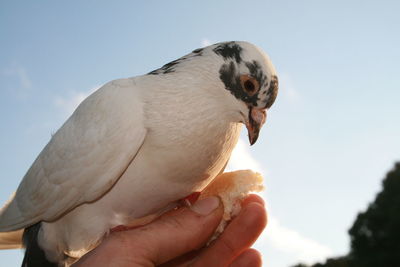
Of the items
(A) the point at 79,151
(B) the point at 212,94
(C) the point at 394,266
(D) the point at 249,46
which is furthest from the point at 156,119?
(C) the point at 394,266

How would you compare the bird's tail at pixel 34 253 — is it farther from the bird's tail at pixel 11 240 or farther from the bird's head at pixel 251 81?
the bird's head at pixel 251 81

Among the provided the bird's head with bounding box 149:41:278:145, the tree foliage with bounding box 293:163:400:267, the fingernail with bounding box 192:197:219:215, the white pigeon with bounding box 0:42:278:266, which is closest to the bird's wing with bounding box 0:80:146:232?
the white pigeon with bounding box 0:42:278:266

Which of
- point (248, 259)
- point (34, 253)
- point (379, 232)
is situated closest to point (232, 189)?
point (248, 259)

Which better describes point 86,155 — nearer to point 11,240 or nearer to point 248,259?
point 11,240

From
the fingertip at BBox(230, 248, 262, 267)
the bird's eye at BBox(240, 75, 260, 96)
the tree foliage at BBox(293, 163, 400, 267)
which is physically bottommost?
the tree foliage at BBox(293, 163, 400, 267)

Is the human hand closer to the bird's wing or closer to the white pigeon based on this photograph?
the white pigeon

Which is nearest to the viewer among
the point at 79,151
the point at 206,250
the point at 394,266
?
the point at 79,151

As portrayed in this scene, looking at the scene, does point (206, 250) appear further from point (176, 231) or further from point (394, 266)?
point (394, 266)
